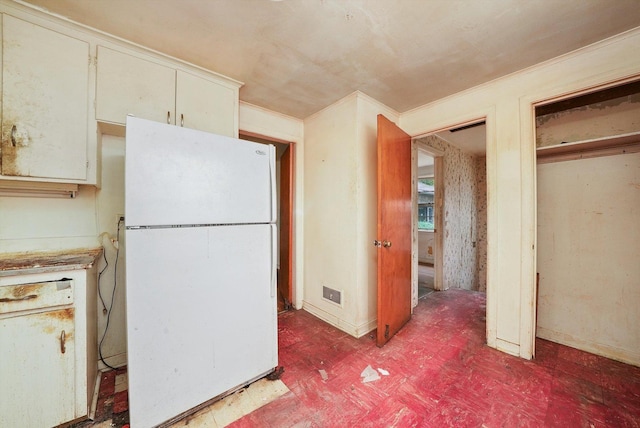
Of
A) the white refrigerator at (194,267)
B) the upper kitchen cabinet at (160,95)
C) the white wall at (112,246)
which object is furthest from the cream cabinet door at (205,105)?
the white refrigerator at (194,267)

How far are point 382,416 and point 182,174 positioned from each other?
1.85m

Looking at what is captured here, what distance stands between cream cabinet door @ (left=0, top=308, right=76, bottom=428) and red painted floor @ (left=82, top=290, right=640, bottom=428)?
297 millimetres

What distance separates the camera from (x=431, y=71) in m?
2.01

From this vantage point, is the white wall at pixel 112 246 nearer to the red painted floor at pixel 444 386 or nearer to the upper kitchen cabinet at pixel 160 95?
the upper kitchen cabinet at pixel 160 95

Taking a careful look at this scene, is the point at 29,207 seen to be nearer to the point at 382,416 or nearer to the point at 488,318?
the point at 382,416

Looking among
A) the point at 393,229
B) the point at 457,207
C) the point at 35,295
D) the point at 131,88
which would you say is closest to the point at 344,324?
the point at 393,229

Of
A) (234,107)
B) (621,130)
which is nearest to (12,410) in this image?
(234,107)

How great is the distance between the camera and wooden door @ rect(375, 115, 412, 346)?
2168mm

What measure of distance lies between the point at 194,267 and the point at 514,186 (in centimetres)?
257

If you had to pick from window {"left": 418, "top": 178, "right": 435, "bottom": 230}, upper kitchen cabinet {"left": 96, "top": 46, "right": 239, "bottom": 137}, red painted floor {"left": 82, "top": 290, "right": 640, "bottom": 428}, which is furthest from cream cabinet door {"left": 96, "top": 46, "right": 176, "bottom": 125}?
window {"left": 418, "top": 178, "right": 435, "bottom": 230}

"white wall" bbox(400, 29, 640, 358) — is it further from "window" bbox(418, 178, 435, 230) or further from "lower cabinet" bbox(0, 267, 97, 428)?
"window" bbox(418, 178, 435, 230)

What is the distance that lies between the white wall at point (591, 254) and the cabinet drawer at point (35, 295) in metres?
3.70

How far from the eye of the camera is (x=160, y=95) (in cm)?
181

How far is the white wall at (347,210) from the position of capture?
2.40 metres
